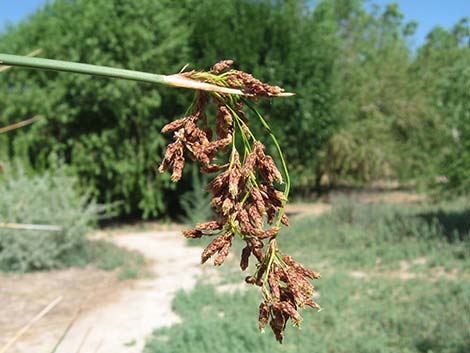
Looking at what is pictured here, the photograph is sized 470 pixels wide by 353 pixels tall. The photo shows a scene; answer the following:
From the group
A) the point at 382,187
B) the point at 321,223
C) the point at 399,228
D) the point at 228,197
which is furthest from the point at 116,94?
the point at 382,187

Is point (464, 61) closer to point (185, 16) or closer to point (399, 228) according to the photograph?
point (399, 228)

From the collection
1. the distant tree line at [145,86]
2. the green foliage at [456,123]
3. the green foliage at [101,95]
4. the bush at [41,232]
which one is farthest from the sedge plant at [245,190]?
the green foliage at [101,95]

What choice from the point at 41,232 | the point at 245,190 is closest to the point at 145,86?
the point at 41,232

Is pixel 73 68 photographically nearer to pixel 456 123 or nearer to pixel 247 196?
pixel 247 196

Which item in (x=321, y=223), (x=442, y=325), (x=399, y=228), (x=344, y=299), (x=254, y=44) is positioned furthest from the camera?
(x=254, y=44)

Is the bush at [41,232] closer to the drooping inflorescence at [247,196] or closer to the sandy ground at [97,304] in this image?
the sandy ground at [97,304]
